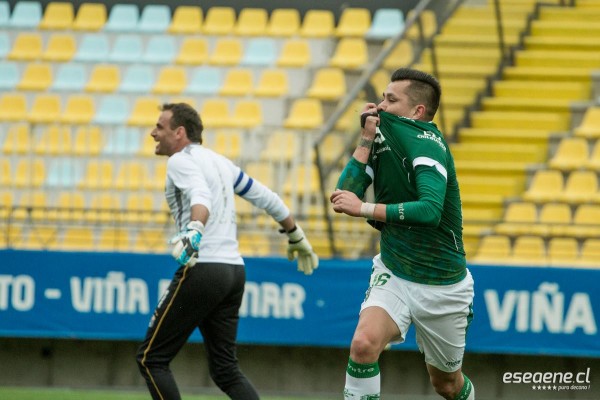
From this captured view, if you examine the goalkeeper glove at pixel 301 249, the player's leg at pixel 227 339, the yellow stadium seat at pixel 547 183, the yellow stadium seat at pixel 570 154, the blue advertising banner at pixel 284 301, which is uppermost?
the yellow stadium seat at pixel 570 154

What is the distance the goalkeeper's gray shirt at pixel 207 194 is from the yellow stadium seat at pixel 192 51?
10.7 meters

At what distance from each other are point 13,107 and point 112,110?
1.52 meters

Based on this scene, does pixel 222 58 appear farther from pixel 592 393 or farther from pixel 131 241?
pixel 592 393

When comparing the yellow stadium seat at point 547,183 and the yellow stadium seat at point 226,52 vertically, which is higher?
the yellow stadium seat at point 226,52

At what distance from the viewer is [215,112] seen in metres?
16.5

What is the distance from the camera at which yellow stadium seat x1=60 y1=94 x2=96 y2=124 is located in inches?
674

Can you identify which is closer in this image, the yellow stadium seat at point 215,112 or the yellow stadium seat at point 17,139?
the yellow stadium seat at point 17,139

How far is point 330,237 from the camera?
441 inches

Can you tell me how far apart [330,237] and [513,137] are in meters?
3.48

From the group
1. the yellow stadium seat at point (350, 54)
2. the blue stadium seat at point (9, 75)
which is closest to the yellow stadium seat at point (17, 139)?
the blue stadium seat at point (9, 75)

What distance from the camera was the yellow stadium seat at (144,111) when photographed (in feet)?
54.7

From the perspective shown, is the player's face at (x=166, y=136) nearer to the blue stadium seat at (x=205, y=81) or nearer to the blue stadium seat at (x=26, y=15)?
the blue stadium seat at (x=205, y=81)

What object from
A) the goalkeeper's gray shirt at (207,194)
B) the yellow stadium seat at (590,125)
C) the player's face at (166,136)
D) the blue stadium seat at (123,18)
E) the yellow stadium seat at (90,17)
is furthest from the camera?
the yellow stadium seat at (90,17)

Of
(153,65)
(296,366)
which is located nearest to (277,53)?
(153,65)
